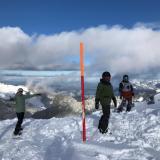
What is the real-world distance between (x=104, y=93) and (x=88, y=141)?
8.15ft

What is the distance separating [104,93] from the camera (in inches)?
687

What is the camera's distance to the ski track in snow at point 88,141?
1290 centimetres

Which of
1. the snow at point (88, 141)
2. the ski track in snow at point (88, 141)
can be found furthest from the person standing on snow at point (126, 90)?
the ski track in snow at point (88, 141)

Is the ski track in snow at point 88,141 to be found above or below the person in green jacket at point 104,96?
below

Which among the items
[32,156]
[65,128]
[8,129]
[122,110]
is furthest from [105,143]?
[122,110]

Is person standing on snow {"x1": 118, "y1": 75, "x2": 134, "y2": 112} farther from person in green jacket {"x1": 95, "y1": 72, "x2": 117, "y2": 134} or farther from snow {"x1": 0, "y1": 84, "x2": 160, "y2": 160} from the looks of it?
person in green jacket {"x1": 95, "y1": 72, "x2": 117, "y2": 134}

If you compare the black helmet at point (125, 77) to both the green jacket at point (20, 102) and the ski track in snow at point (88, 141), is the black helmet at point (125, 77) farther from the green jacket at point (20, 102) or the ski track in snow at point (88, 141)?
the green jacket at point (20, 102)

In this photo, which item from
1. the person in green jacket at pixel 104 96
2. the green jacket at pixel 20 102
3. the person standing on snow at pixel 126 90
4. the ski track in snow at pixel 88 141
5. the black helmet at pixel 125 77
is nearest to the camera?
the ski track in snow at pixel 88 141

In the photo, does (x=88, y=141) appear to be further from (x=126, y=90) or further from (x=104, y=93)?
(x=126, y=90)

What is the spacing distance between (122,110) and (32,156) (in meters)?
13.3

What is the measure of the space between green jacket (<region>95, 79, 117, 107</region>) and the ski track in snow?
4.53 ft

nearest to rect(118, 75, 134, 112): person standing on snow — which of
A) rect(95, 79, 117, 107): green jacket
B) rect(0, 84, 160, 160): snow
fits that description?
rect(0, 84, 160, 160): snow

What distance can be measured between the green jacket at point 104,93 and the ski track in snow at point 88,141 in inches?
54.3

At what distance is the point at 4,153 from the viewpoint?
578 inches
